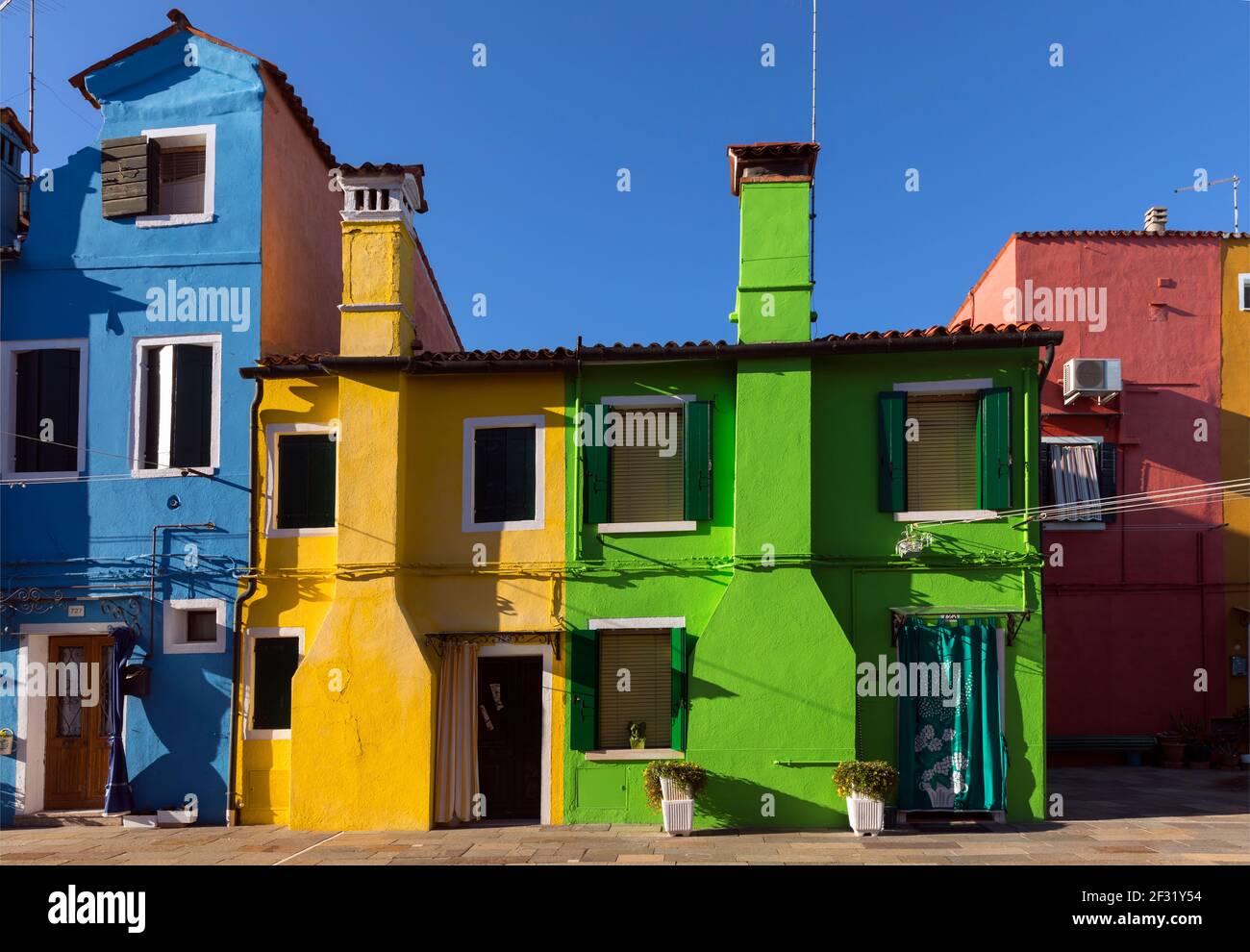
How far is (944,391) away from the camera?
35.4ft

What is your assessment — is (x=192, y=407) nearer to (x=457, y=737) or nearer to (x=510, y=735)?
(x=457, y=737)

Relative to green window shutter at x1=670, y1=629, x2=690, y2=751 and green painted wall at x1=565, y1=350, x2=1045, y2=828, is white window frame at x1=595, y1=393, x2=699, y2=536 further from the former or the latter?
green window shutter at x1=670, y1=629, x2=690, y2=751

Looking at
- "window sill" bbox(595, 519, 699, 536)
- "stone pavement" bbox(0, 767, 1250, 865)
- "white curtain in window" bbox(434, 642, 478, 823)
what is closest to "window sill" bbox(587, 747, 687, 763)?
"stone pavement" bbox(0, 767, 1250, 865)

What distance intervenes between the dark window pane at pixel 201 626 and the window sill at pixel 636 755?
5.51 metres

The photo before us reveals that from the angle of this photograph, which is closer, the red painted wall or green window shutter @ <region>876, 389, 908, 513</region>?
green window shutter @ <region>876, 389, 908, 513</region>

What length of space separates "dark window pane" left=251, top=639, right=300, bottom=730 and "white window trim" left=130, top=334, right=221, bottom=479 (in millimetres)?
2576

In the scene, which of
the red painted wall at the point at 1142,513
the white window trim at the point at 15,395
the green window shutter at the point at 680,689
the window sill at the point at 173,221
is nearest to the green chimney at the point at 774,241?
the green window shutter at the point at 680,689

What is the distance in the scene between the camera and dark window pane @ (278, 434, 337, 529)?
11.5 metres

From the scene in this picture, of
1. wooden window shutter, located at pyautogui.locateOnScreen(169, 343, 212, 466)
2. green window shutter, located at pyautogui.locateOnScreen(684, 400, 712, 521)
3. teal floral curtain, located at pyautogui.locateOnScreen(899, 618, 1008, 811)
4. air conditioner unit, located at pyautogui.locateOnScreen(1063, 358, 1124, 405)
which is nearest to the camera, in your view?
teal floral curtain, located at pyautogui.locateOnScreen(899, 618, 1008, 811)

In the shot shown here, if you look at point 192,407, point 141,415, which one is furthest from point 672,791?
point 141,415

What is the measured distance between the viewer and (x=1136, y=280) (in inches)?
601

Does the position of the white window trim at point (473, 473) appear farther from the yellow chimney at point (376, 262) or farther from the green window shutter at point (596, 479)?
the yellow chimney at point (376, 262)

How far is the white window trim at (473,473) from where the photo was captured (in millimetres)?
11125
